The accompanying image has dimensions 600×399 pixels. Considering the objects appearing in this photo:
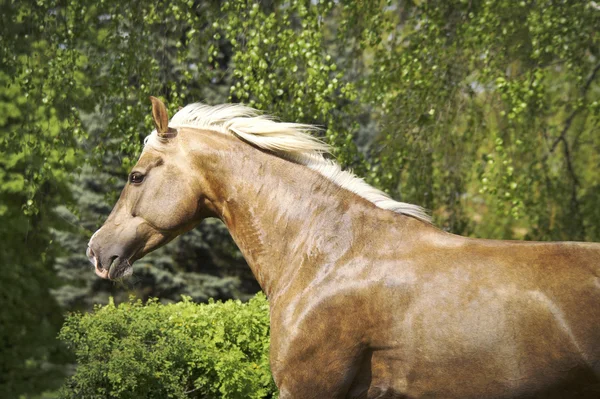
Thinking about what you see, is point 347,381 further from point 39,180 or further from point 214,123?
point 39,180

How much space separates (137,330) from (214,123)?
221 centimetres

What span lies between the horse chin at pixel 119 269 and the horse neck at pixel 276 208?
0.53 m

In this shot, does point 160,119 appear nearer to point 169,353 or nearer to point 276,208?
point 276,208

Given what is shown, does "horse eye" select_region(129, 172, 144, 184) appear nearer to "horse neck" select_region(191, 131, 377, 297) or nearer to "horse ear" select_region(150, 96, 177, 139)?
"horse ear" select_region(150, 96, 177, 139)

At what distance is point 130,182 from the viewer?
12.0 feet

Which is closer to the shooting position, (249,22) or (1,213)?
(249,22)

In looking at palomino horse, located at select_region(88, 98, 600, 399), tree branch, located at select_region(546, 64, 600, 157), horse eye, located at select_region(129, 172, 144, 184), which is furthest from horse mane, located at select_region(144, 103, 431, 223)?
tree branch, located at select_region(546, 64, 600, 157)

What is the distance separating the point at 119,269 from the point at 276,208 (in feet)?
2.75

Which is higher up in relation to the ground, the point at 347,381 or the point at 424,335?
the point at 424,335

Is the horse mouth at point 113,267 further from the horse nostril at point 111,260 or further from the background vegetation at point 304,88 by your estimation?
the background vegetation at point 304,88

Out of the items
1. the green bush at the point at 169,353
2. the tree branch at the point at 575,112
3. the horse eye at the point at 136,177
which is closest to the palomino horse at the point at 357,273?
the horse eye at the point at 136,177

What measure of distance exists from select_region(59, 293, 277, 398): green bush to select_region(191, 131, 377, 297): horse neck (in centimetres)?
194

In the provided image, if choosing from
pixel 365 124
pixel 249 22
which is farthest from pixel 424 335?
pixel 365 124

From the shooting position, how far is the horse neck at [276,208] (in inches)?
135
